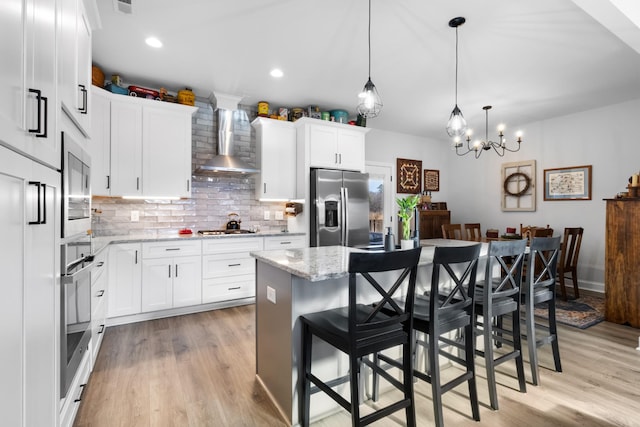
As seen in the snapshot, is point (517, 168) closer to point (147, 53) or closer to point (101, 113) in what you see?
point (147, 53)

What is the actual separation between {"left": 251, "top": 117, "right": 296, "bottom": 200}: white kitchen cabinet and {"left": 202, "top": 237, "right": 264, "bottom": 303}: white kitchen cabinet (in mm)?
792

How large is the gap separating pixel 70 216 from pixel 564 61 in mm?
4462

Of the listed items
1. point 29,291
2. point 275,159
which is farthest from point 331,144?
point 29,291

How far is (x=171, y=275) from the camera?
364 cm

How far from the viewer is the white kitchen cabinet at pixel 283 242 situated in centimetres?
422

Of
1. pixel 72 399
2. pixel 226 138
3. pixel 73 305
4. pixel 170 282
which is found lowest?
pixel 72 399

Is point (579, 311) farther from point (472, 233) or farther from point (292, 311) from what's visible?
point (292, 311)

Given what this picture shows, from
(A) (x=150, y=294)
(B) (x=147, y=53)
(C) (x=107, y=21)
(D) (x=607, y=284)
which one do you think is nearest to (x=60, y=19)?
(C) (x=107, y=21)

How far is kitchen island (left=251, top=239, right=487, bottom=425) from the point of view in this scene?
182 cm

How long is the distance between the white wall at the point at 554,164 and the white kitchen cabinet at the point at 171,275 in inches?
144

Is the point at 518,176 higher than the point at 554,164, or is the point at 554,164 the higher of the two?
the point at 554,164

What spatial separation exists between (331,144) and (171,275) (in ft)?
8.89

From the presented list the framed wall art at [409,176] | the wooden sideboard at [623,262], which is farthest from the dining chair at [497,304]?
the framed wall art at [409,176]

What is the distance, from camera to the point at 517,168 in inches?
228
